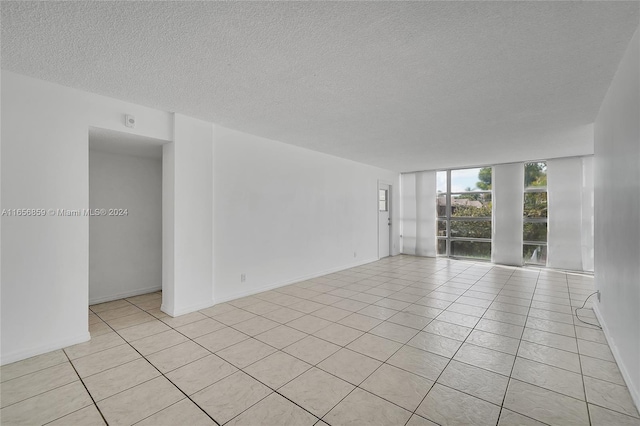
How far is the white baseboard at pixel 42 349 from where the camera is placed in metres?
2.42

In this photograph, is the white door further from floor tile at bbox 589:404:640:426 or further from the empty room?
floor tile at bbox 589:404:640:426

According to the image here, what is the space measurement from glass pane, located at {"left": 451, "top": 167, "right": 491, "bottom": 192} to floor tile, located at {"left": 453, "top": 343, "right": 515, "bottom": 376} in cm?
564

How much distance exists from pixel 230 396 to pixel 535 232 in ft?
24.2

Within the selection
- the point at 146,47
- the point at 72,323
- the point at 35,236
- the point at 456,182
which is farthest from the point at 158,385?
the point at 456,182

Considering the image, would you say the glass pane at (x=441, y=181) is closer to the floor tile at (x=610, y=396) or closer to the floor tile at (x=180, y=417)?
the floor tile at (x=610, y=396)

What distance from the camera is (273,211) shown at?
4.77m

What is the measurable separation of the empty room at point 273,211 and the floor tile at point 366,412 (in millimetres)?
19

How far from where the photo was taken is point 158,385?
213 centimetres

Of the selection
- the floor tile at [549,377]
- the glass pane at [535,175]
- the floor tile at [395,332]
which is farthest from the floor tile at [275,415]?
the glass pane at [535,175]

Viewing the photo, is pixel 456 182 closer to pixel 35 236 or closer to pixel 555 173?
pixel 555 173

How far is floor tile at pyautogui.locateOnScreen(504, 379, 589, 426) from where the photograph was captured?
1.77 meters

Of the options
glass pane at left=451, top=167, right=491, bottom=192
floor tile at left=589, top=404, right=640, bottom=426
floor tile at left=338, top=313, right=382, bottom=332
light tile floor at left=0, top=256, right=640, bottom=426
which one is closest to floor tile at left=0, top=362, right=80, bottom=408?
light tile floor at left=0, top=256, right=640, bottom=426

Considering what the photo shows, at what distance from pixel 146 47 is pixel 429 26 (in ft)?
6.56

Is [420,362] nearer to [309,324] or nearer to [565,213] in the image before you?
[309,324]
